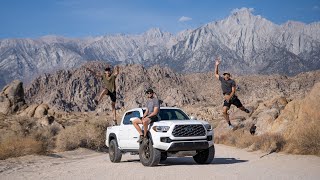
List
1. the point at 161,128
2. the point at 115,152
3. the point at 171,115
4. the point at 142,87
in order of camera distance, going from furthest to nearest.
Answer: the point at 142,87, the point at 115,152, the point at 171,115, the point at 161,128

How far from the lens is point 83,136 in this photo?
27047 mm

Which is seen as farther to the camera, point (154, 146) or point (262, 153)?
point (262, 153)

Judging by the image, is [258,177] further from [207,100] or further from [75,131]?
[207,100]

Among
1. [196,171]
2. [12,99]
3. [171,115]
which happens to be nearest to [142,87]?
[12,99]

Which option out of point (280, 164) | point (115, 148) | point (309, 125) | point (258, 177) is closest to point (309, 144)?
point (309, 125)

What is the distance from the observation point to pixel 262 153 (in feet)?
63.6

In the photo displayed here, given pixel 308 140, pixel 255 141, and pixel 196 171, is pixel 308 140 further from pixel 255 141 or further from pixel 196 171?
pixel 196 171

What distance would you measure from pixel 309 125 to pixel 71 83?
175m

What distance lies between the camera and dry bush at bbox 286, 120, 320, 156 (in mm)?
16719

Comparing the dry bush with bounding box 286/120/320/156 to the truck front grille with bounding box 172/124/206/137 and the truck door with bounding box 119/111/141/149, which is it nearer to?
the truck front grille with bounding box 172/124/206/137

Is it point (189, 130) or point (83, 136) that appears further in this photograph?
point (83, 136)

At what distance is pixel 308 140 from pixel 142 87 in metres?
154

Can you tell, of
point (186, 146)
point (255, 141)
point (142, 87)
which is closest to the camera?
point (186, 146)

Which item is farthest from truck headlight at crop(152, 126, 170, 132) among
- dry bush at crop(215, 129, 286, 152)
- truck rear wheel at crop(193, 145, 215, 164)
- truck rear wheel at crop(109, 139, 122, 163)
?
dry bush at crop(215, 129, 286, 152)
